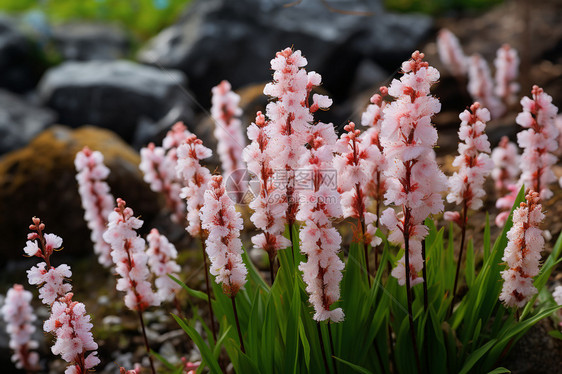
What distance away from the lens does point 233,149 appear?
473 cm

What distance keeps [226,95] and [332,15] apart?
23.5ft

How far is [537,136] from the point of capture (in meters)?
3.37

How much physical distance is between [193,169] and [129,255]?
59 cm

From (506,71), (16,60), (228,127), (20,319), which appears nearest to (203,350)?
(20,319)

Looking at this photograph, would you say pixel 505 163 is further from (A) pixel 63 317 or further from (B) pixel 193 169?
(A) pixel 63 317

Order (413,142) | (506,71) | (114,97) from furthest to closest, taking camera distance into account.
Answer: (114,97)
(506,71)
(413,142)

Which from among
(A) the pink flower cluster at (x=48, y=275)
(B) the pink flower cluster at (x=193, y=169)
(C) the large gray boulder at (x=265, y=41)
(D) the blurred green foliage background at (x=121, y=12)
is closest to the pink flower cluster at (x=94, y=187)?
(B) the pink flower cluster at (x=193, y=169)

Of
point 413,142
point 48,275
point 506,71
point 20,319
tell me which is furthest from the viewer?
point 506,71

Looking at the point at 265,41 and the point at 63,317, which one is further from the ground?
the point at 265,41

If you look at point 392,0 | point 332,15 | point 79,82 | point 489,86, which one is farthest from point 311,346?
point 392,0

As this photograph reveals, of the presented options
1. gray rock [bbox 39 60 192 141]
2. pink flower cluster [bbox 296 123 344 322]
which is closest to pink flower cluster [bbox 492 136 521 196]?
pink flower cluster [bbox 296 123 344 322]

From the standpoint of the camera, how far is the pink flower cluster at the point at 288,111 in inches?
98.6

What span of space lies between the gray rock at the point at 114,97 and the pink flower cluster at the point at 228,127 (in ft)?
14.8

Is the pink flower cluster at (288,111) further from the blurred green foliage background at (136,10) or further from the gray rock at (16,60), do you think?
the blurred green foliage background at (136,10)
